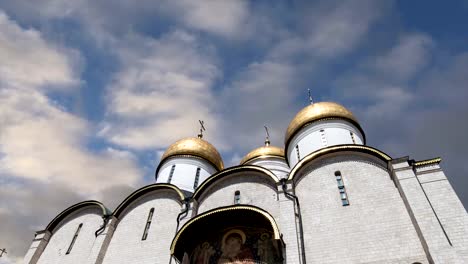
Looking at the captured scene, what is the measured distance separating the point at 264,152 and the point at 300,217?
8.35 m

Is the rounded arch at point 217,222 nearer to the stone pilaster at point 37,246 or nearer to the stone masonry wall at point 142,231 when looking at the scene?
the stone masonry wall at point 142,231

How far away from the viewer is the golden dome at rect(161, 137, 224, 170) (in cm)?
1438

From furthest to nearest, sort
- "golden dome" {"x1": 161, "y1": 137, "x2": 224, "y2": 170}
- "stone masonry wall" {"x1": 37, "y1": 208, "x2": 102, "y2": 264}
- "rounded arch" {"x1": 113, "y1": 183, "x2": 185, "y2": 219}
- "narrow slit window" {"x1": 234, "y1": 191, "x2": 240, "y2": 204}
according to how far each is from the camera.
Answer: "golden dome" {"x1": 161, "y1": 137, "x2": 224, "y2": 170}
"rounded arch" {"x1": 113, "y1": 183, "x2": 185, "y2": 219}
"stone masonry wall" {"x1": 37, "y1": 208, "x2": 102, "y2": 264}
"narrow slit window" {"x1": 234, "y1": 191, "x2": 240, "y2": 204}

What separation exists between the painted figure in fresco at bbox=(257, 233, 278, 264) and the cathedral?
26 mm

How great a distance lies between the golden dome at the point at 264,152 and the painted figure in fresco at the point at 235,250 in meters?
8.17

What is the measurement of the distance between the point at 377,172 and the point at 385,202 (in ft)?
3.40

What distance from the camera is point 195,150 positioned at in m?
14.4

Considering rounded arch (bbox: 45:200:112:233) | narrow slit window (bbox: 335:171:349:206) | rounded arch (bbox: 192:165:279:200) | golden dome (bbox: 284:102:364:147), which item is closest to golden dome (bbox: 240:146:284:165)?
golden dome (bbox: 284:102:364:147)

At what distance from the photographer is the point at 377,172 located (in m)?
8.80

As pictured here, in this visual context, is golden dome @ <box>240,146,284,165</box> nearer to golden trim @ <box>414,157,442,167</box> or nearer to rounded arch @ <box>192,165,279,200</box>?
rounded arch @ <box>192,165,279,200</box>

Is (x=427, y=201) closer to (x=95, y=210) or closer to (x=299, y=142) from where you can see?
(x=299, y=142)

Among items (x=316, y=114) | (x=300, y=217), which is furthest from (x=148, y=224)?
(x=316, y=114)

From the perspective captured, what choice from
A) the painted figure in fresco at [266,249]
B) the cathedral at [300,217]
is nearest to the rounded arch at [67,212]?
the cathedral at [300,217]

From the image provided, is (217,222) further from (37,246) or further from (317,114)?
(37,246)
